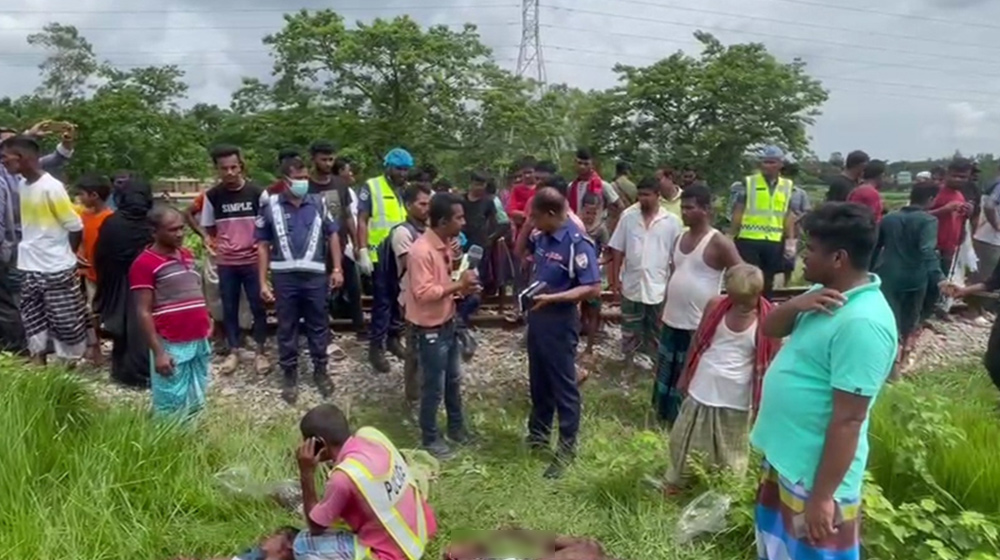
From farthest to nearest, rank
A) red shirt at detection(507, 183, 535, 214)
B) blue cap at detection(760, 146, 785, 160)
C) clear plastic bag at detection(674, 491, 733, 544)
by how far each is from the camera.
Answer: red shirt at detection(507, 183, 535, 214) → blue cap at detection(760, 146, 785, 160) → clear plastic bag at detection(674, 491, 733, 544)

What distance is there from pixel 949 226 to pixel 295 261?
22.3 ft

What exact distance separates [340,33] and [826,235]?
3119 centimetres

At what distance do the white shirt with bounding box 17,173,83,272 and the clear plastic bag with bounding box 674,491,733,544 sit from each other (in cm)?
480

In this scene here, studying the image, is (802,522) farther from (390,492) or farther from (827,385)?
(390,492)

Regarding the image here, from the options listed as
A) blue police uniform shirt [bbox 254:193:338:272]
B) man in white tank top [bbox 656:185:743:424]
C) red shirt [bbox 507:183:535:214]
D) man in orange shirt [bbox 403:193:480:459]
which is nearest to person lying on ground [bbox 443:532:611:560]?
man in orange shirt [bbox 403:193:480:459]

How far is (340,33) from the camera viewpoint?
31.9 metres

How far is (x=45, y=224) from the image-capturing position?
6.34 m

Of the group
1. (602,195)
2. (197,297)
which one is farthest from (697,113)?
(197,297)

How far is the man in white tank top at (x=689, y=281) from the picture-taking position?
19.2 feet

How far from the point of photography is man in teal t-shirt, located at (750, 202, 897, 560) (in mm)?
2635

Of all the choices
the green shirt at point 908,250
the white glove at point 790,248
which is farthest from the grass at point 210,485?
the white glove at point 790,248

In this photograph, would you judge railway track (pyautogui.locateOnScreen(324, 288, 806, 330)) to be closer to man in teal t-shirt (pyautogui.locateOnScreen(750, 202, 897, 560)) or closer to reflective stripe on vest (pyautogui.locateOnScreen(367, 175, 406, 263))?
reflective stripe on vest (pyautogui.locateOnScreen(367, 175, 406, 263))

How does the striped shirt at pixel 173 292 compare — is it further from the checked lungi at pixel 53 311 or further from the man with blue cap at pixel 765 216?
the man with blue cap at pixel 765 216

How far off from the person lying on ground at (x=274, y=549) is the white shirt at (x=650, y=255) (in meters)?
3.80
